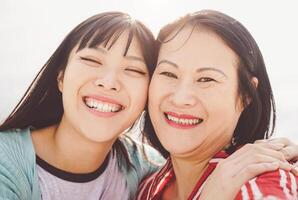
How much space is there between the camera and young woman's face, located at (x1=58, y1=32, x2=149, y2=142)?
2594 mm

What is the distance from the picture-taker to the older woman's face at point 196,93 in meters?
2.34


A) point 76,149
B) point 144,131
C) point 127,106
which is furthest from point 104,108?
point 144,131

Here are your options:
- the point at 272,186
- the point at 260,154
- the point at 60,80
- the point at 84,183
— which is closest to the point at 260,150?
the point at 260,154

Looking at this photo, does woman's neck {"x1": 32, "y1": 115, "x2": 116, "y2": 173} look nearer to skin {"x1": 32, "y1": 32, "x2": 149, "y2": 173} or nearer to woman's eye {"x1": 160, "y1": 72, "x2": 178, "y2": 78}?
skin {"x1": 32, "y1": 32, "x2": 149, "y2": 173}

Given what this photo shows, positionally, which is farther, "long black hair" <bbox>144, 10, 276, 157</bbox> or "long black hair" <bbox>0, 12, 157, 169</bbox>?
"long black hair" <bbox>0, 12, 157, 169</bbox>

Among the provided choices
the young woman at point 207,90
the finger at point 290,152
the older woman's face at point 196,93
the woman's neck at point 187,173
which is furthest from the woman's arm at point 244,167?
the woman's neck at point 187,173

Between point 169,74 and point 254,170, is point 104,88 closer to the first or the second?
point 169,74

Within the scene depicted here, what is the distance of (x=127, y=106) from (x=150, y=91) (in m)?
0.18

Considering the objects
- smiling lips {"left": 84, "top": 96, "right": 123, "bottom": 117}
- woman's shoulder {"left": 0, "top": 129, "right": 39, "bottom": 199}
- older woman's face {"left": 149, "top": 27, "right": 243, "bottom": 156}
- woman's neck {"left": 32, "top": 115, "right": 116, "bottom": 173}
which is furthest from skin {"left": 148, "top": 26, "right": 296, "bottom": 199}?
woman's shoulder {"left": 0, "top": 129, "right": 39, "bottom": 199}

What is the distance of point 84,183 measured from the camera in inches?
111

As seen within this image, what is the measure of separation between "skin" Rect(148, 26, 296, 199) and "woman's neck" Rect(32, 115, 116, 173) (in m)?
0.53

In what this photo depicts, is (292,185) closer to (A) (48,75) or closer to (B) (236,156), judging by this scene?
(B) (236,156)

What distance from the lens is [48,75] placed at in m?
2.88

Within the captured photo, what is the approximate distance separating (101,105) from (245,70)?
33.8 inches
